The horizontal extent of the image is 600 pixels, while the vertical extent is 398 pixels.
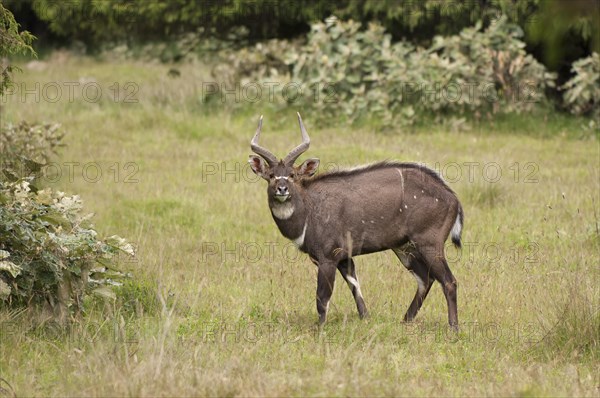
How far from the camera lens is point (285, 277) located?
410 inches

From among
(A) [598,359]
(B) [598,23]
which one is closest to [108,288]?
(A) [598,359]

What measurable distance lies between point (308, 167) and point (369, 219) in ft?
3.12

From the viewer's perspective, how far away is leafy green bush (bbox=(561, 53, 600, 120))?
1755 cm

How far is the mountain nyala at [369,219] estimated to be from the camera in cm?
903

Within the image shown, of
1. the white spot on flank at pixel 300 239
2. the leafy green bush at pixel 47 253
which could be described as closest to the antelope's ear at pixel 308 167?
the white spot on flank at pixel 300 239

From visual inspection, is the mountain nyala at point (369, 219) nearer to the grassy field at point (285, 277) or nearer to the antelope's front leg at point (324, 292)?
the antelope's front leg at point (324, 292)

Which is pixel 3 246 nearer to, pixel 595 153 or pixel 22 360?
pixel 22 360

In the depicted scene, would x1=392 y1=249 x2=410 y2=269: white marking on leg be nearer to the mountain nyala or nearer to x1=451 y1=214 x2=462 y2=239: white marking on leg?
the mountain nyala

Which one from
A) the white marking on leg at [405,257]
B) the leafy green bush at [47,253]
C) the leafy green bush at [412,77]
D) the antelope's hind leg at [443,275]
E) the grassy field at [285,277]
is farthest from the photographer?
the leafy green bush at [412,77]

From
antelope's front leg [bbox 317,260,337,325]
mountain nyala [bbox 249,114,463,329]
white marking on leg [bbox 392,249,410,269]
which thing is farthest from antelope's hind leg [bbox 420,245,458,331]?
antelope's front leg [bbox 317,260,337,325]

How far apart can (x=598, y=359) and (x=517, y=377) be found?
1.15 metres

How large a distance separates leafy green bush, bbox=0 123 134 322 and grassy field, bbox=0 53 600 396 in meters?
0.28

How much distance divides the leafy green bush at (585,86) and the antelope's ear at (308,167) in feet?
30.9

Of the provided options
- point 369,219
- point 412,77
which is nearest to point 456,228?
point 369,219
